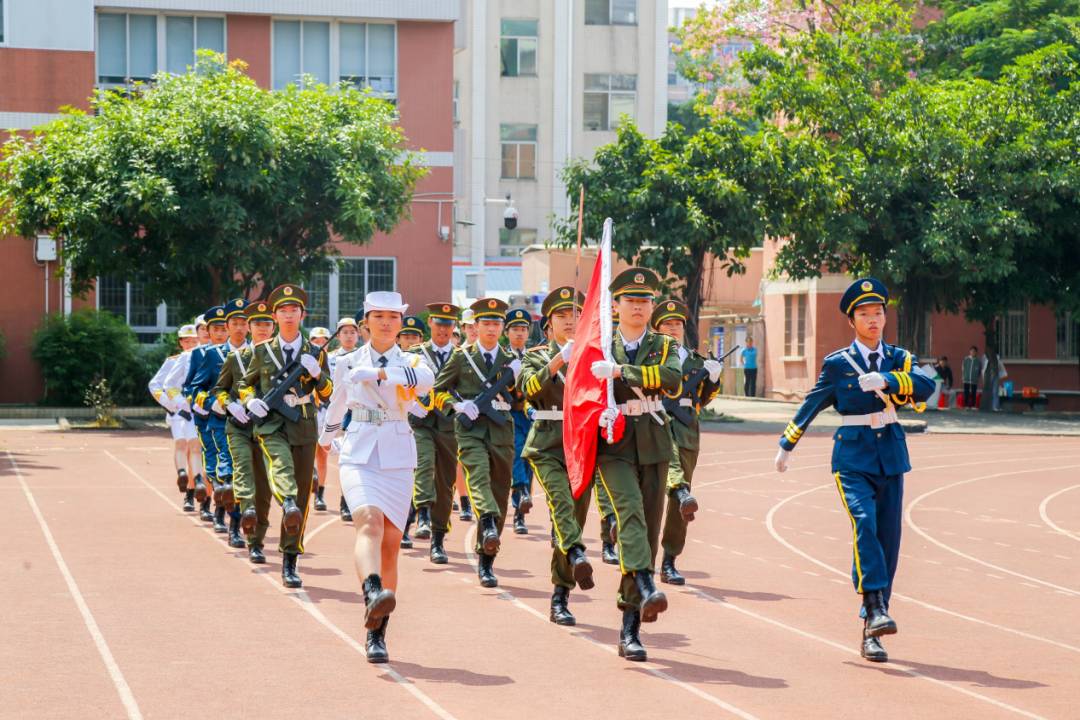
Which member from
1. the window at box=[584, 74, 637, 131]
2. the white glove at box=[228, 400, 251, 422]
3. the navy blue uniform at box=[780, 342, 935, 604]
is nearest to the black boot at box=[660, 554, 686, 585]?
the navy blue uniform at box=[780, 342, 935, 604]

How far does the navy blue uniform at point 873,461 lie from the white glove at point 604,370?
1443mm

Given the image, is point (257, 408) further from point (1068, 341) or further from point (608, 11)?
point (608, 11)

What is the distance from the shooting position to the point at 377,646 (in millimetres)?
7430

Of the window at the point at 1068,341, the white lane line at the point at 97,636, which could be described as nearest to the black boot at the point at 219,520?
the white lane line at the point at 97,636

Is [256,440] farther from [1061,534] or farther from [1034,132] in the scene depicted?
[1034,132]

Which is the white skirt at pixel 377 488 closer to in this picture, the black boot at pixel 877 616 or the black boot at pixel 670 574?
the black boot at pixel 877 616

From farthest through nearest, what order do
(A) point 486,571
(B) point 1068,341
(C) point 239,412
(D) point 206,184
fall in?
(B) point 1068,341 < (D) point 206,184 < (C) point 239,412 < (A) point 486,571

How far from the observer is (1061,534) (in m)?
14.1

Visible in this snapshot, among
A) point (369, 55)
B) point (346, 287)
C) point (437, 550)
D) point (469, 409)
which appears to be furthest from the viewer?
point (369, 55)

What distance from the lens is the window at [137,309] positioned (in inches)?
1351

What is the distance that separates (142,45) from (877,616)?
31017 millimetres

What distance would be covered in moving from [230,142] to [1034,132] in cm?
1911

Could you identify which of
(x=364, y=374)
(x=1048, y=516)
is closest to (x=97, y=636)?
(x=364, y=374)

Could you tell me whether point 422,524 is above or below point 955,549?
above
